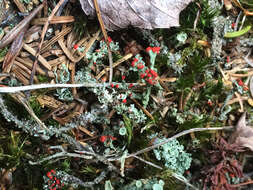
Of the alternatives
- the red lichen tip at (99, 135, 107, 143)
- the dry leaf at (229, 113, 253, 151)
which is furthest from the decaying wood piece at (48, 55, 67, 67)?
the dry leaf at (229, 113, 253, 151)

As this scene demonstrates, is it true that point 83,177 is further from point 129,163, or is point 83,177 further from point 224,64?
point 224,64

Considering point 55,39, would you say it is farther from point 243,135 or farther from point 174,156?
point 243,135

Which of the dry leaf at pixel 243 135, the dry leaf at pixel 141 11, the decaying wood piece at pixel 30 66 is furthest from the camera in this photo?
the dry leaf at pixel 243 135

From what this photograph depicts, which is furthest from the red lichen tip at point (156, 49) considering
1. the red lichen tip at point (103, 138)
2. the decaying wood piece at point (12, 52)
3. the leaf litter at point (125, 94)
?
the decaying wood piece at point (12, 52)

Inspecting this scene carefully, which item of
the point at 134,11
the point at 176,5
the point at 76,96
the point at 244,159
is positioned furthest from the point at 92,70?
the point at 244,159

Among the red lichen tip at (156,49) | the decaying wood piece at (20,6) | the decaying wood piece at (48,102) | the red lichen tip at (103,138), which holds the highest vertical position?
the decaying wood piece at (20,6)

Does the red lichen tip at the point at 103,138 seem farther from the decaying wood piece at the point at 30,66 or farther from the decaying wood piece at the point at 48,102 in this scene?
the decaying wood piece at the point at 30,66

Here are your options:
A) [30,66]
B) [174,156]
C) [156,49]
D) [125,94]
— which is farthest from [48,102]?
[174,156]
